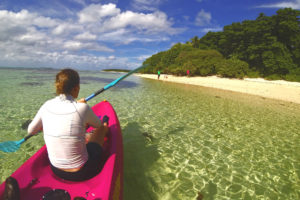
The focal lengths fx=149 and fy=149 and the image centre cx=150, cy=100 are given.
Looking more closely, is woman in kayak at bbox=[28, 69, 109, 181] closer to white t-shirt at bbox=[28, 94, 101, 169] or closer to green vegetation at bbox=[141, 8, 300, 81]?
white t-shirt at bbox=[28, 94, 101, 169]

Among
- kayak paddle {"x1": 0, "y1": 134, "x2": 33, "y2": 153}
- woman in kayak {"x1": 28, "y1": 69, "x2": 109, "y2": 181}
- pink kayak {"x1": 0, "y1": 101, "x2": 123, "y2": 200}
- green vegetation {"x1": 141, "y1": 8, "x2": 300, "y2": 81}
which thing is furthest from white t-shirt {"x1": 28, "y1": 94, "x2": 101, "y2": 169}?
green vegetation {"x1": 141, "y1": 8, "x2": 300, "y2": 81}

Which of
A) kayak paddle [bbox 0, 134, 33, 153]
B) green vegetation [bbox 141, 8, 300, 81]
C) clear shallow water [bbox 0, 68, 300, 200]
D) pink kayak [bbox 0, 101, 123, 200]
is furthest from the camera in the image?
green vegetation [bbox 141, 8, 300, 81]

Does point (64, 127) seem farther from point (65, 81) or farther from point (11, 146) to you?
point (11, 146)

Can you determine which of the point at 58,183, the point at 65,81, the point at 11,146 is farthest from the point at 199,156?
the point at 11,146

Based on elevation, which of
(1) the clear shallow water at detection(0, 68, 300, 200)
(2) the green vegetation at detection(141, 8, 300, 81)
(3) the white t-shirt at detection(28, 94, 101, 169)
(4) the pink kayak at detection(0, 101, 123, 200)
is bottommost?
(1) the clear shallow water at detection(0, 68, 300, 200)

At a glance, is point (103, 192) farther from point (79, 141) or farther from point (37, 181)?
point (37, 181)

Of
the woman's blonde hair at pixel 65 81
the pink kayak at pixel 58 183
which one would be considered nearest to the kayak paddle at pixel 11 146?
the pink kayak at pixel 58 183

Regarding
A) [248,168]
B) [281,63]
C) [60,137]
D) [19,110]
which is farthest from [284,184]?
[281,63]

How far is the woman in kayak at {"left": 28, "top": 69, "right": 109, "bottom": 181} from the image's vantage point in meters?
2.04

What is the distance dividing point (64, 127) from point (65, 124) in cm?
5

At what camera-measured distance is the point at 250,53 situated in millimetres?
37375

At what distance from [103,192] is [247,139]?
21.8ft

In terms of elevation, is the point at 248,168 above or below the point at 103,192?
below

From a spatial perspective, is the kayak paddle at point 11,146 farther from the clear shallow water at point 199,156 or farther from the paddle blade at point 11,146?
the clear shallow water at point 199,156
